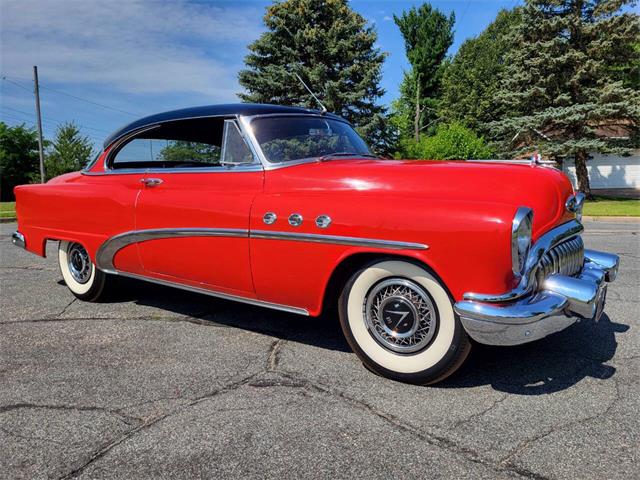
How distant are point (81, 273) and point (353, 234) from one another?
3130mm

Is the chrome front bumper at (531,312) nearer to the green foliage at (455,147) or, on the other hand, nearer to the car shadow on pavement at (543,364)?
the car shadow on pavement at (543,364)

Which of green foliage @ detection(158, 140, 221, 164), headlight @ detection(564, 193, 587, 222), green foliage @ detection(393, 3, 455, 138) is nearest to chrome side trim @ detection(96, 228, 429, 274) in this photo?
green foliage @ detection(158, 140, 221, 164)

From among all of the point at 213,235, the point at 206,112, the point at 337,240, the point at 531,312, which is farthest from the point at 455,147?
the point at 531,312

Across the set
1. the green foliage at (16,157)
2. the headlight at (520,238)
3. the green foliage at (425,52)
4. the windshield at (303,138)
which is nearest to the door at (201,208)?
the windshield at (303,138)

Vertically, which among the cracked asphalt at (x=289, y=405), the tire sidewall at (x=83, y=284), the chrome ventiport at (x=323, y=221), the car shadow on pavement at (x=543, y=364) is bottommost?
the cracked asphalt at (x=289, y=405)

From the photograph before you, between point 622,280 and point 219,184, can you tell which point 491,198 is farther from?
point 622,280

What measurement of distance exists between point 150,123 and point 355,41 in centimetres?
2225

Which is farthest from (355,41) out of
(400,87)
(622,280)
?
(622,280)

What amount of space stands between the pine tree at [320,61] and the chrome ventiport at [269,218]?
2161 cm

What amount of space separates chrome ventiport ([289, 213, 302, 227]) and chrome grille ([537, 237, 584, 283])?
137cm

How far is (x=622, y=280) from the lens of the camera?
5.38 metres

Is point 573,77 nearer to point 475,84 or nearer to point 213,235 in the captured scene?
point 475,84

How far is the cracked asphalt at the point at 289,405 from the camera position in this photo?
6.89 ft

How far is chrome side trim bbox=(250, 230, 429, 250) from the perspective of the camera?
8.80 ft
